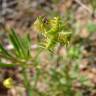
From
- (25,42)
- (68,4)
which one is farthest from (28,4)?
(25,42)

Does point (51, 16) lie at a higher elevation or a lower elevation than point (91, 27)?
higher

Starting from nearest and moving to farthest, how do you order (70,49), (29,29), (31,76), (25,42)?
(25,42), (70,49), (31,76), (29,29)

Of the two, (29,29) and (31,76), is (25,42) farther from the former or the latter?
(29,29)

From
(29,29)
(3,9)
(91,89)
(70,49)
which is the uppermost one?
(3,9)

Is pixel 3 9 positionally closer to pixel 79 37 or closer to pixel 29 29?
pixel 29 29

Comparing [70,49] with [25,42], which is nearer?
[25,42]

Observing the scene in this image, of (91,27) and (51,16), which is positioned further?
(51,16)

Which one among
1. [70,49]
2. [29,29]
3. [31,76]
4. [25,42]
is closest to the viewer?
[25,42]

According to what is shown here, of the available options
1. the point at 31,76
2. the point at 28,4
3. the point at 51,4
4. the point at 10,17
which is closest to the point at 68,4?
the point at 51,4

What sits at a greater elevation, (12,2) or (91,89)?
(12,2)
